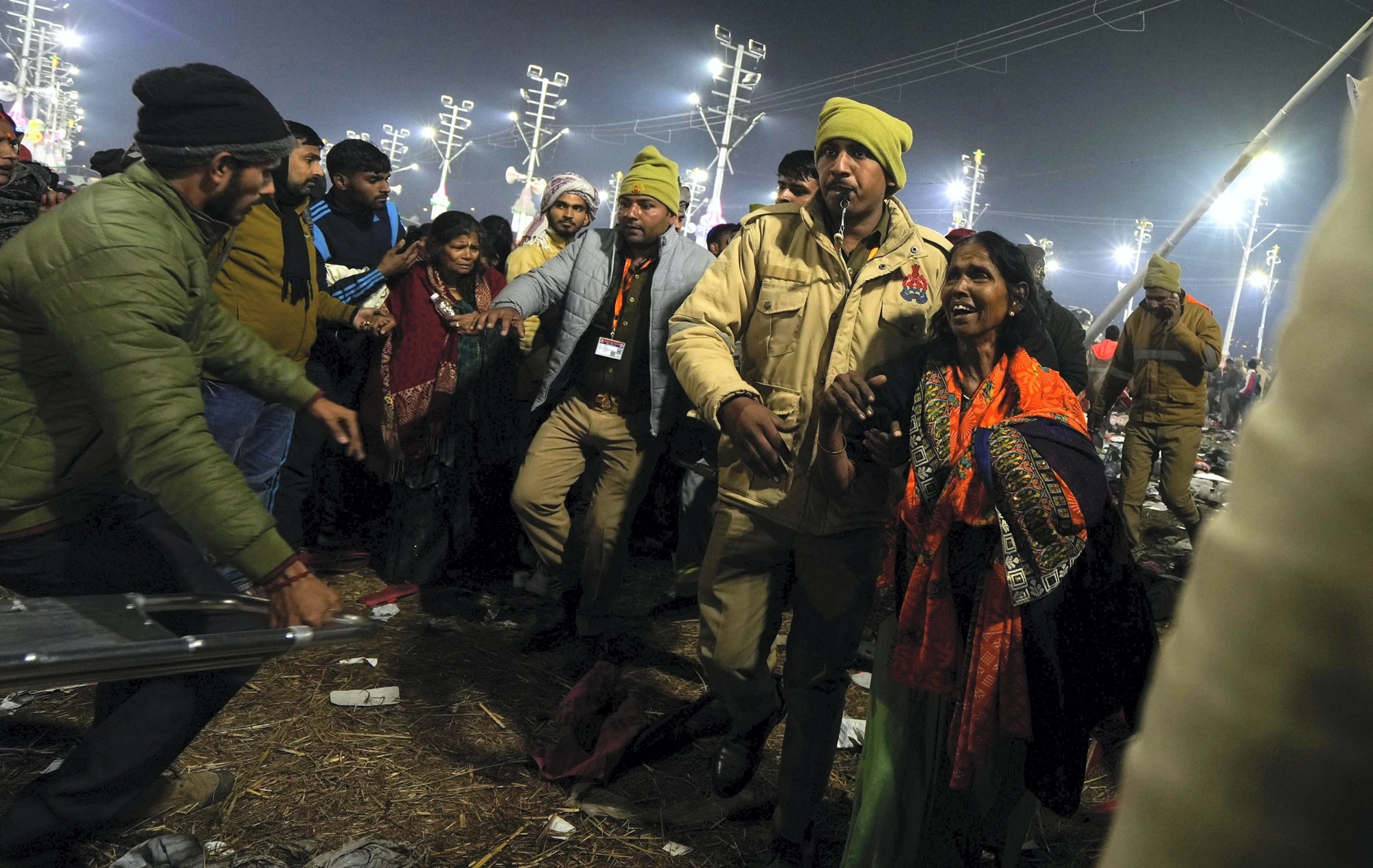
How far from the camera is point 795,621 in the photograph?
2947 mm

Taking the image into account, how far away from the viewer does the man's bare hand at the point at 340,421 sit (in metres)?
2.82

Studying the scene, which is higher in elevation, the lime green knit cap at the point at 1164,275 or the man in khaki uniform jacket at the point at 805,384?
the lime green knit cap at the point at 1164,275

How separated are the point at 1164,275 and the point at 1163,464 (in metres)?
1.59

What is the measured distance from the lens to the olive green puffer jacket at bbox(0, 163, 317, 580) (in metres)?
2.00

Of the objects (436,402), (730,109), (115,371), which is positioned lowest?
(436,402)

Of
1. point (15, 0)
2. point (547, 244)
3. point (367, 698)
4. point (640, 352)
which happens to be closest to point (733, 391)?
point (640, 352)

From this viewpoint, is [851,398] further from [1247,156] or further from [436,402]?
[1247,156]

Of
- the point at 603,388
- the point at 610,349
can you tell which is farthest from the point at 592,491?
the point at 610,349

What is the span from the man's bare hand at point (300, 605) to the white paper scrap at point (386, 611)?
9.48 feet

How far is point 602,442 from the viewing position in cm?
452

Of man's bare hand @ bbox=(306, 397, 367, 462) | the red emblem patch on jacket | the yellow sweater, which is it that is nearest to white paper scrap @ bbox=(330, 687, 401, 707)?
man's bare hand @ bbox=(306, 397, 367, 462)

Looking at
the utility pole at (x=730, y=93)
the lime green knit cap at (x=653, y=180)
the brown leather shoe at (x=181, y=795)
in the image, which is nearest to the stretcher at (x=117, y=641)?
the brown leather shoe at (x=181, y=795)

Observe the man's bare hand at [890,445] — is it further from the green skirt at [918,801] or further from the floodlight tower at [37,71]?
the floodlight tower at [37,71]

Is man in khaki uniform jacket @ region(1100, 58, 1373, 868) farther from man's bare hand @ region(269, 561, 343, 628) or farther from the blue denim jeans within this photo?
the blue denim jeans
